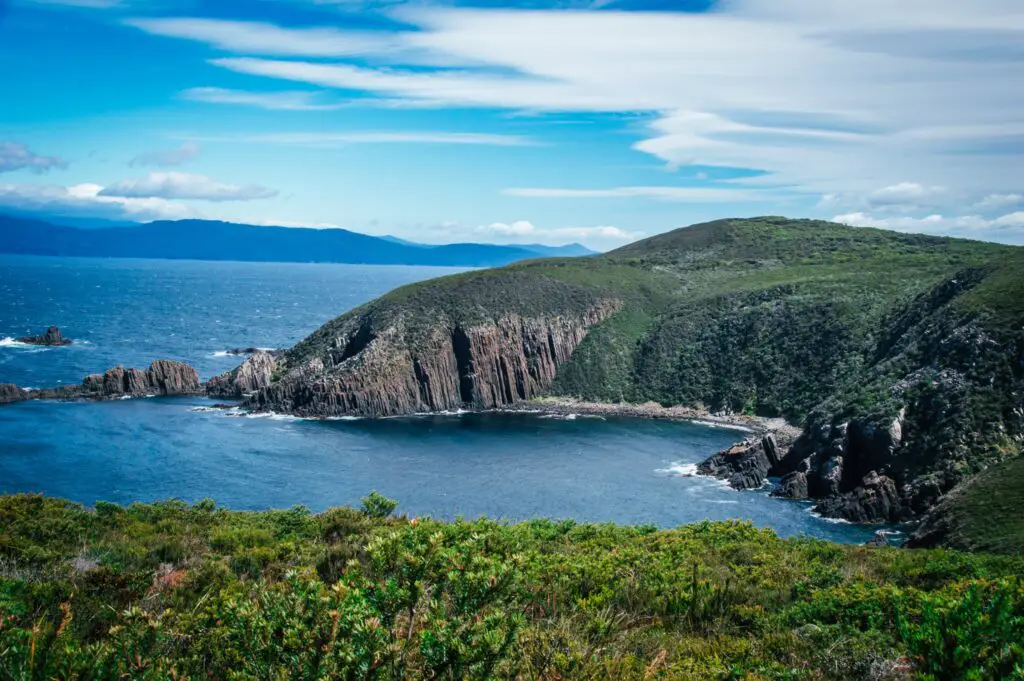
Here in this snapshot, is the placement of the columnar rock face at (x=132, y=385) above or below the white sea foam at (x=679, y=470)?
above

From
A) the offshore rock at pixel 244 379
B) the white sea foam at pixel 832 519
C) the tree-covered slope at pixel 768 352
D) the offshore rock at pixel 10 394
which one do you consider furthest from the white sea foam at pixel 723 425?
the offshore rock at pixel 10 394

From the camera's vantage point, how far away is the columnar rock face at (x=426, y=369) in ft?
330

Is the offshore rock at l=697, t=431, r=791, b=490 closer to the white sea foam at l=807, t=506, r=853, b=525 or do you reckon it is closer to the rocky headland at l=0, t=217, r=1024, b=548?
the rocky headland at l=0, t=217, r=1024, b=548

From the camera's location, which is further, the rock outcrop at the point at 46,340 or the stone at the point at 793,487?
the rock outcrop at the point at 46,340

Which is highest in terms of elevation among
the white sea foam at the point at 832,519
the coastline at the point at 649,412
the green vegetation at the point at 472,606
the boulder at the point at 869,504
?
the green vegetation at the point at 472,606

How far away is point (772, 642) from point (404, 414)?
89.4 metres

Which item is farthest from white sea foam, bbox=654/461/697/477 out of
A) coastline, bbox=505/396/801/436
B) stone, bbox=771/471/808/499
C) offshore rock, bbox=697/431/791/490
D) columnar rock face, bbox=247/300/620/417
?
columnar rock face, bbox=247/300/620/417

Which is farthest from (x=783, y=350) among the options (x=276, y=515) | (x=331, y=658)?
(x=331, y=658)

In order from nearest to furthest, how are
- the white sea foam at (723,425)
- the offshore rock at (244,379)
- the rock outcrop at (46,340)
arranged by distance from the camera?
the white sea foam at (723,425)
the offshore rock at (244,379)
the rock outcrop at (46,340)

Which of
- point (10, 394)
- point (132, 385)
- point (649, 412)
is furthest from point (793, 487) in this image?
point (10, 394)

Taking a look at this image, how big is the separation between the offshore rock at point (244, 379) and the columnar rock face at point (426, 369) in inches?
231

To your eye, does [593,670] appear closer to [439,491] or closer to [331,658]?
[331,658]

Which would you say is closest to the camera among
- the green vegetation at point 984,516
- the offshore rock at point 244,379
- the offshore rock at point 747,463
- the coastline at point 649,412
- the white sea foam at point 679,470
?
the green vegetation at point 984,516

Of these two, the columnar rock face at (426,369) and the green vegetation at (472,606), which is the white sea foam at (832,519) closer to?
the green vegetation at (472,606)
